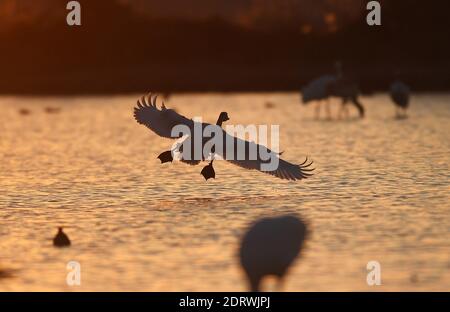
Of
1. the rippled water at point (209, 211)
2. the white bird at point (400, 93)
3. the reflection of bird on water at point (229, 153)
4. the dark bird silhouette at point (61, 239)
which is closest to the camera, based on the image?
the rippled water at point (209, 211)

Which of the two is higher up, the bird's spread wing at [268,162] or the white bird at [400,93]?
the white bird at [400,93]

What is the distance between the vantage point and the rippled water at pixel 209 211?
1209cm

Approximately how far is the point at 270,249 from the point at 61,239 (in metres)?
4.01

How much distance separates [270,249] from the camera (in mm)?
10172

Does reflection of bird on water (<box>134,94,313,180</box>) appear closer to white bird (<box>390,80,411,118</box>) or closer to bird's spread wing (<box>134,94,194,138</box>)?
bird's spread wing (<box>134,94,194,138</box>)

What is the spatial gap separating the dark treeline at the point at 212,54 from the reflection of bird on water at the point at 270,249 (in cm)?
4336

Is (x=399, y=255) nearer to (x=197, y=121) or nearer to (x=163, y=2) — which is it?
(x=197, y=121)

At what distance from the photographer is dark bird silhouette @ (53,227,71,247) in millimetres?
13586

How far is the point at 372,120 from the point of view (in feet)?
112

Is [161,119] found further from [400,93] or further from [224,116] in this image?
[400,93]

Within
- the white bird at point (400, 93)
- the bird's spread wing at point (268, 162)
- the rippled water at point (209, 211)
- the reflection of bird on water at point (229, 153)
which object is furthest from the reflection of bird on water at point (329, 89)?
the bird's spread wing at point (268, 162)

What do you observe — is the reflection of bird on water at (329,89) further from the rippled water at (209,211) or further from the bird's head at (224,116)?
the bird's head at (224,116)

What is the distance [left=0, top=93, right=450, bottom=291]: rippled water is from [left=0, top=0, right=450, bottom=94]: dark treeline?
2839cm

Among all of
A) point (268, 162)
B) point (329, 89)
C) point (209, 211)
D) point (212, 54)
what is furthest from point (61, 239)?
point (212, 54)
